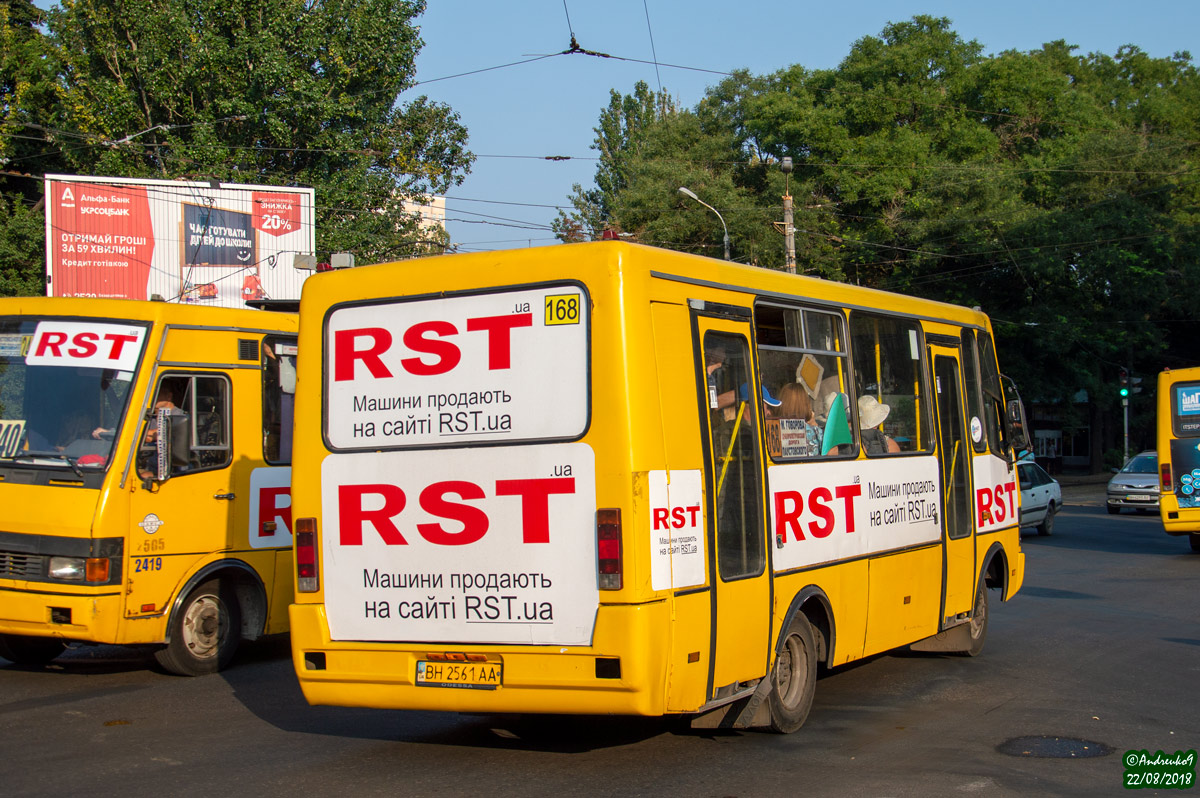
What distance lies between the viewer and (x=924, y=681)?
31.6 feet

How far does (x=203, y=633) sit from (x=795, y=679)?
17.1 ft

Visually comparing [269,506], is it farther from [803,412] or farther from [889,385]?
[889,385]

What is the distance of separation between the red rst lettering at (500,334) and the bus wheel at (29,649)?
233 inches

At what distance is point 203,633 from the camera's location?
33.0 feet

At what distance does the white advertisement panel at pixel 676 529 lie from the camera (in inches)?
241

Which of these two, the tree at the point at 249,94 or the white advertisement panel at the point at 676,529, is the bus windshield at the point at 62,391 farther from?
the tree at the point at 249,94

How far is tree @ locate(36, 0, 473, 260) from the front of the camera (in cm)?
3153

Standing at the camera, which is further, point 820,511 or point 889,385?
point 889,385

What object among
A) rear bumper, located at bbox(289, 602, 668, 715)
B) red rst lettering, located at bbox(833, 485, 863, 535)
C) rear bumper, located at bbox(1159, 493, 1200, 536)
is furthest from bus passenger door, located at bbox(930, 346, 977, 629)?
rear bumper, located at bbox(1159, 493, 1200, 536)

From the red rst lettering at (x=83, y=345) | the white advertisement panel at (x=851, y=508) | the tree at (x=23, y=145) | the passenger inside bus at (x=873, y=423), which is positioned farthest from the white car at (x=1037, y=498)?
the tree at (x=23, y=145)

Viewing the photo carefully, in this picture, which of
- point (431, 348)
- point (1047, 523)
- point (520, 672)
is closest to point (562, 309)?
point (431, 348)

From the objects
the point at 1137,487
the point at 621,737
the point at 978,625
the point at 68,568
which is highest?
Result: the point at 68,568

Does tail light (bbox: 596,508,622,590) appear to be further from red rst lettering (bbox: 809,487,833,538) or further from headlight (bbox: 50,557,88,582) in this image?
headlight (bbox: 50,557,88,582)

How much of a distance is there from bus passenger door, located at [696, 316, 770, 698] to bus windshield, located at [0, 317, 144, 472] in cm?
502
